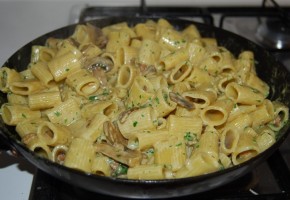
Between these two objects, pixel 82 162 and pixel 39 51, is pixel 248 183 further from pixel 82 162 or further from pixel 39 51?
pixel 39 51

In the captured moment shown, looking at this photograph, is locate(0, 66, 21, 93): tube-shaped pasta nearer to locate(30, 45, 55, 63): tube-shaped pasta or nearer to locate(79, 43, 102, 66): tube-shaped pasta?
locate(30, 45, 55, 63): tube-shaped pasta

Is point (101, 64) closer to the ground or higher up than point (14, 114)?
higher up

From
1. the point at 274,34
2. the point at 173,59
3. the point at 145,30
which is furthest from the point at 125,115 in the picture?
the point at 274,34

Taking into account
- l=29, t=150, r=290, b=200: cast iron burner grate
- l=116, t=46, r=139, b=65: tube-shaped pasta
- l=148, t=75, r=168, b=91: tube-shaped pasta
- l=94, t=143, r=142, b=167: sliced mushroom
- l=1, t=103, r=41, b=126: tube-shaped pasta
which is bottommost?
l=29, t=150, r=290, b=200: cast iron burner grate

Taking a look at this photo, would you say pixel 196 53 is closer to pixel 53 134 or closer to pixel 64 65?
pixel 64 65

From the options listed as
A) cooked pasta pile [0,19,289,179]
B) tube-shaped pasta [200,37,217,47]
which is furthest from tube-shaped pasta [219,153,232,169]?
tube-shaped pasta [200,37,217,47]

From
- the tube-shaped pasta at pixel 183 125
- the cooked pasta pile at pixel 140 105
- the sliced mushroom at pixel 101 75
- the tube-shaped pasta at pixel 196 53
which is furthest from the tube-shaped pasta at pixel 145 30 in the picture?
the tube-shaped pasta at pixel 183 125

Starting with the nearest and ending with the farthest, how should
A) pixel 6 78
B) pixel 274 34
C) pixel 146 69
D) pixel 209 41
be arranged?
pixel 6 78 < pixel 146 69 < pixel 209 41 < pixel 274 34
